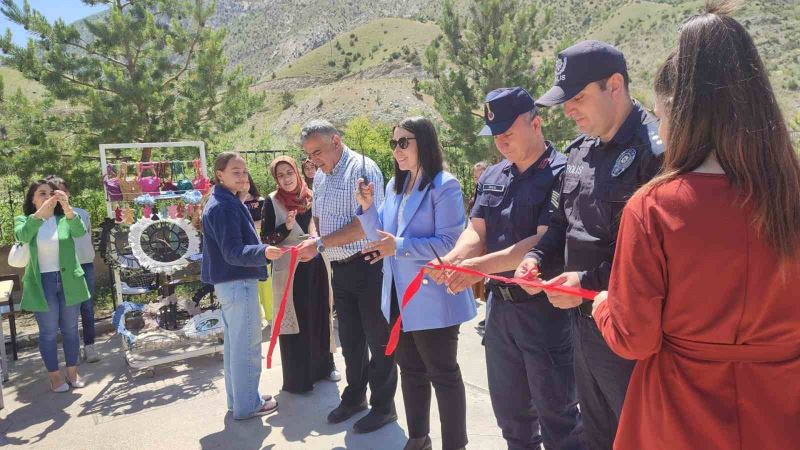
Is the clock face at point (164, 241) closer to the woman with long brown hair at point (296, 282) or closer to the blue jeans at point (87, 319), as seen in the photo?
the blue jeans at point (87, 319)

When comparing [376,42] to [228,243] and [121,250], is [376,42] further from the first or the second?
[228,243]

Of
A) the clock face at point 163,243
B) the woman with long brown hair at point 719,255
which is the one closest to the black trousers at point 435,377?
the woman with long brown hair at point 719,255

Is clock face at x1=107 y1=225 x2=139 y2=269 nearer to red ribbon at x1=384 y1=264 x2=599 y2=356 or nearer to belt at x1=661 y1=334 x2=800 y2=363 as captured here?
red ribbon at x1=384 y1=264 x2=599 y2=356

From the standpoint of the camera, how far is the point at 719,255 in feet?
4.10

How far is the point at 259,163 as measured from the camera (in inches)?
456

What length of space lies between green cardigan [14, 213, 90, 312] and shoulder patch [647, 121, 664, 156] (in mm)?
4658

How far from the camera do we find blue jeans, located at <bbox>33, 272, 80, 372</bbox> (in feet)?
15.3

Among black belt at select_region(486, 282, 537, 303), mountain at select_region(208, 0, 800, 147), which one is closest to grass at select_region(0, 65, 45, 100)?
mountain at select_region(208, 0, 800, 147)

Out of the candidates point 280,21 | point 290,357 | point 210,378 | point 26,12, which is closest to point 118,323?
point 210,378

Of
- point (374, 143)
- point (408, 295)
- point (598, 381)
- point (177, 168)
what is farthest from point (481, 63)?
point (598, 381)

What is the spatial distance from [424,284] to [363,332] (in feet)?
3.99

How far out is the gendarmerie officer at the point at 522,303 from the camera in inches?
93.0

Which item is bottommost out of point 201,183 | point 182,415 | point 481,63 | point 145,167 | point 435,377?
point 182,415

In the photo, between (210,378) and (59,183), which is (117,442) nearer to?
(210,378)
